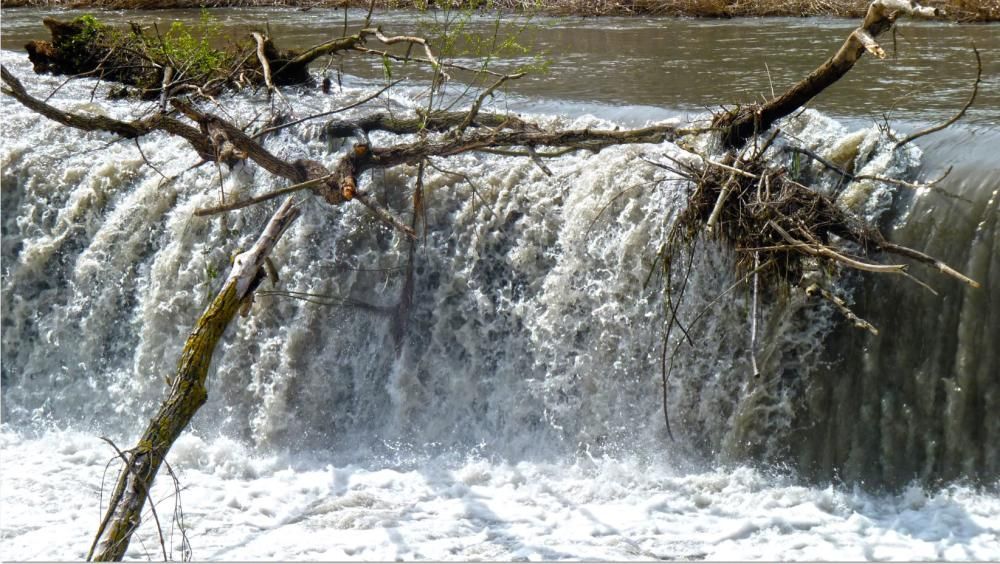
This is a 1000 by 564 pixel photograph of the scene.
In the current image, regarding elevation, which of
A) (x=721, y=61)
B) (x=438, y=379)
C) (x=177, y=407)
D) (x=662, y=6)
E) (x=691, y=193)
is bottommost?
(x=438, y=379)

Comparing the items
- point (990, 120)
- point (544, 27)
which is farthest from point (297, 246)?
point (544, 27)

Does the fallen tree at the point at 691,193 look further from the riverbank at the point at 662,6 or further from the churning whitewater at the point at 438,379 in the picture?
the riverbank at the point at 662,6

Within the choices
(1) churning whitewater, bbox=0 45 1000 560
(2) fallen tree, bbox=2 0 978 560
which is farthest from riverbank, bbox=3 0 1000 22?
(2) fallen tree, bbox=2 0 978 560

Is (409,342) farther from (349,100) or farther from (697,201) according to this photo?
(349,100)

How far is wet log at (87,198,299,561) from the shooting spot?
3.79m

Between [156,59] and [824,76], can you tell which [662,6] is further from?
[824,76]

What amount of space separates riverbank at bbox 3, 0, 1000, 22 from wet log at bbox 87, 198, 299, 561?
655 cm

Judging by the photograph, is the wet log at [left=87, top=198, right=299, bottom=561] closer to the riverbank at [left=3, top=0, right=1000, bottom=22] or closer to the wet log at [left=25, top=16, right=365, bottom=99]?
the wet log at [left=25, top=16, right=365, bottom=99]

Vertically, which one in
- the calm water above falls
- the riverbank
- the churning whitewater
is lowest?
the churning whitewater

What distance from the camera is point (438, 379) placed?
6.22m

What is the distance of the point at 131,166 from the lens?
7.26m

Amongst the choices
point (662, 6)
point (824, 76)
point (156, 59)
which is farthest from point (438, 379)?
point (662, 6)

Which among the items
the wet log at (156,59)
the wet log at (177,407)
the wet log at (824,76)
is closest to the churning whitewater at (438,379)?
the wet log at (824,76)

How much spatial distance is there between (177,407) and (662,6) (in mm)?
9788
